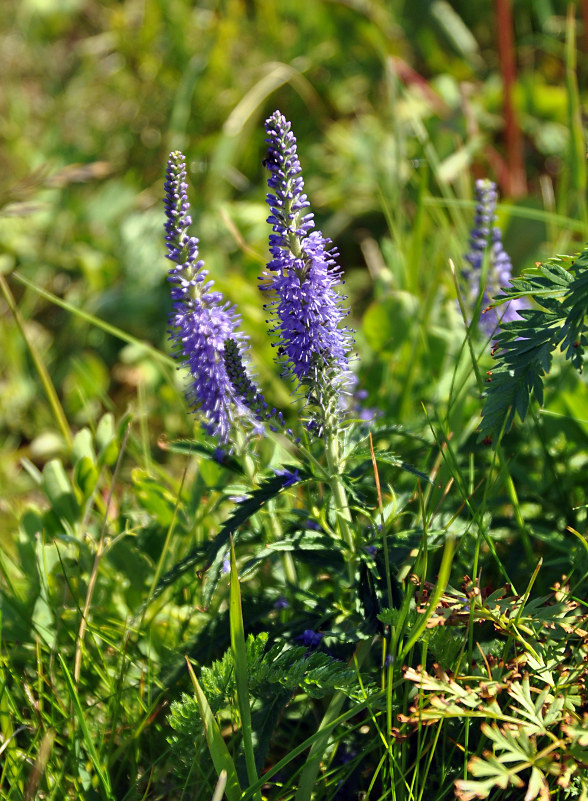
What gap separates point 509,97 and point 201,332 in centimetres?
258

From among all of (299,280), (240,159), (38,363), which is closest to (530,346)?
(299,280)

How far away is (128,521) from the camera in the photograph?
212 centimetres

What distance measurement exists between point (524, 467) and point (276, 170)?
46.4 inches

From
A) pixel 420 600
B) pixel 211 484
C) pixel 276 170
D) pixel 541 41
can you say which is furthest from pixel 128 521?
pixel 541 41

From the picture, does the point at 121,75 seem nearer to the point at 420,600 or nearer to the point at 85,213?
the point at 85,213

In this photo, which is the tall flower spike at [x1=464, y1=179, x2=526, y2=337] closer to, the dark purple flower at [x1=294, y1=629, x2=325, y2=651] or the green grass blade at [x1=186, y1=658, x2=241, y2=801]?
the dark purple flower at [x1=294, y1=629, x2=325, y2=651]

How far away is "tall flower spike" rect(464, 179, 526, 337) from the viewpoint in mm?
2189

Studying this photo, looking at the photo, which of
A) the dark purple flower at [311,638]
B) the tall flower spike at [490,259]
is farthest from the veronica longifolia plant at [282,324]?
the tall flower spike at [490,259]

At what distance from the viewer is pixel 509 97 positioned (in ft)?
11.8

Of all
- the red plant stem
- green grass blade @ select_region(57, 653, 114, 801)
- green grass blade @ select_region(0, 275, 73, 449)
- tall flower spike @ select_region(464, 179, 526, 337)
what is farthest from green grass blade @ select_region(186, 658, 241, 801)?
the red plant stem

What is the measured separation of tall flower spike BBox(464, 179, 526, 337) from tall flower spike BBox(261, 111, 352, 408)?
780 mm

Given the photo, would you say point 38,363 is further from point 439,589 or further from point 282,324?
point 439,589

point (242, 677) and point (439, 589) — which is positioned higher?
point (439, 589)

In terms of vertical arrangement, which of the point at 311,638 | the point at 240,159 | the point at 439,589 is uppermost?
the point at 240,159
